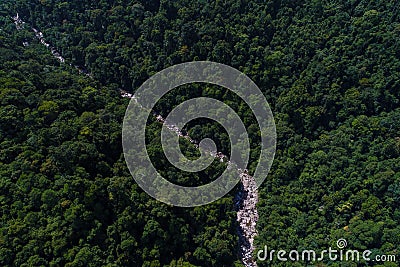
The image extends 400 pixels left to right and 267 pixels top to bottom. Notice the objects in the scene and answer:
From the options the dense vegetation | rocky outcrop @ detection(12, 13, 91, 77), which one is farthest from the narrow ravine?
rocky outcrop @ detection(12, 13, 91, 77)

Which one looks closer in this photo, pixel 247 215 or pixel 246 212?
pixel 247 215

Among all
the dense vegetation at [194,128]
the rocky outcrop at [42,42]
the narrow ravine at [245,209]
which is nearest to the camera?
the dense vegetation at [194,128]

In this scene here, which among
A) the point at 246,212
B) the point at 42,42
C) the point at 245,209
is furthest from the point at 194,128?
the point at 42,42

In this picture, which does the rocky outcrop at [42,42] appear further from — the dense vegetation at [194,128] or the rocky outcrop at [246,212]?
the rocky outcrop at [246,212]

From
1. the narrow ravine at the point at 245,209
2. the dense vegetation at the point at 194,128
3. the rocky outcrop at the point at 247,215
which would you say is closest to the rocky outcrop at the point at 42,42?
the dense vegetation at the point at 194,128

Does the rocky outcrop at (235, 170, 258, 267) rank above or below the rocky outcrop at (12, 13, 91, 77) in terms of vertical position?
below

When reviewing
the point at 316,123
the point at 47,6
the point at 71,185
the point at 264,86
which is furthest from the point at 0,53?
the point at 316,123

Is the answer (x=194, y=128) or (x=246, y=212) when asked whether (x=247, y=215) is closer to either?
(x=246, y=212)

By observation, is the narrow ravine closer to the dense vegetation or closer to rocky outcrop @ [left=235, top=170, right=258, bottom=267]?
rocky outcrop @ [left=235, top=170, right=258, bottom=267]

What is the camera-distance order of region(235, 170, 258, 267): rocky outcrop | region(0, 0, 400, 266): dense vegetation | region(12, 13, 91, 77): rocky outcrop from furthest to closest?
region(12, 13, 91, 77): rocky outcrop → region(235, 170, 258, 267): rocky outcrop → region(0, 0, 400, 266): dense vegetation
